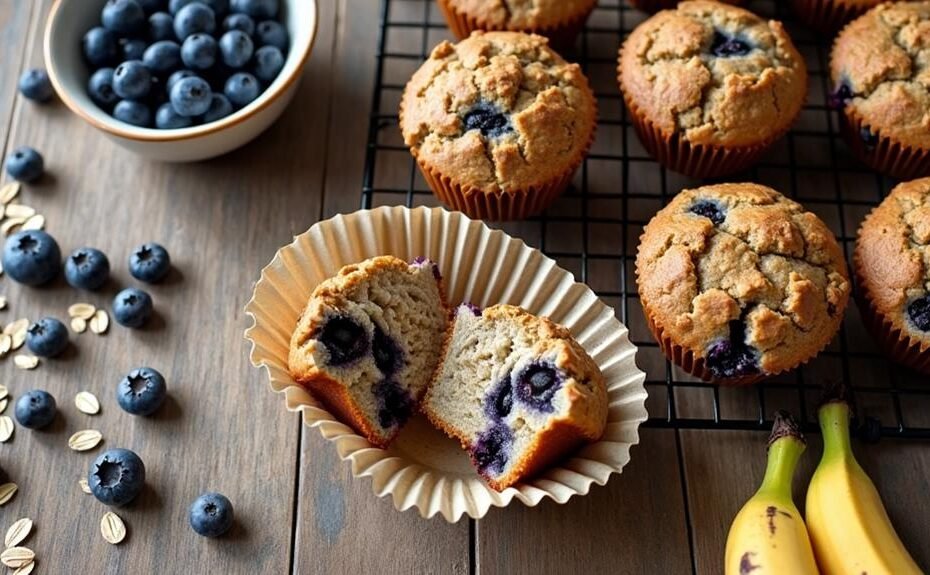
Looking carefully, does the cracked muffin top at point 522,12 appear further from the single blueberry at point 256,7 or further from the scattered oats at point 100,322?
the scattered oats at point 100,322

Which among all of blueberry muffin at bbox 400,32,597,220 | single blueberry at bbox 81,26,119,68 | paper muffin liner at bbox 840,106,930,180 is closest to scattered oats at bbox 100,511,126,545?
blueberry muffin at bbox 400,32,597,220

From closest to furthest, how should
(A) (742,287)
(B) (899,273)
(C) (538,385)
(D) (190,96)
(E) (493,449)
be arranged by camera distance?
(C) (538,385) < (E) (493,449) < (A) (742,287) < (B) (899,273) < (D) (190,96)

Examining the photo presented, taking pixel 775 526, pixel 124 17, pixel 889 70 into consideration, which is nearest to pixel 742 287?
pixel 775 526

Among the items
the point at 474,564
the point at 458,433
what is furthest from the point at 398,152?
the point at 474,564

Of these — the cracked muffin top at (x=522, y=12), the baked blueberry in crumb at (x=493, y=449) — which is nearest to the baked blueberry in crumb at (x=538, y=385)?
the baked blueberry in crumb at (x=493, y=449)

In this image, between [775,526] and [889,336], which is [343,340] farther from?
[889,336]

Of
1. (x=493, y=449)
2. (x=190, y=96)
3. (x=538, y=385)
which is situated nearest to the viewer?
(x=538, y=385)

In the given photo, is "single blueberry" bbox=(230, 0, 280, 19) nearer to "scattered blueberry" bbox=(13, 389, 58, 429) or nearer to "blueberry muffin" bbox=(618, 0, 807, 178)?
"blueberry muffin" bbox=(618, 0, 807, 178)
